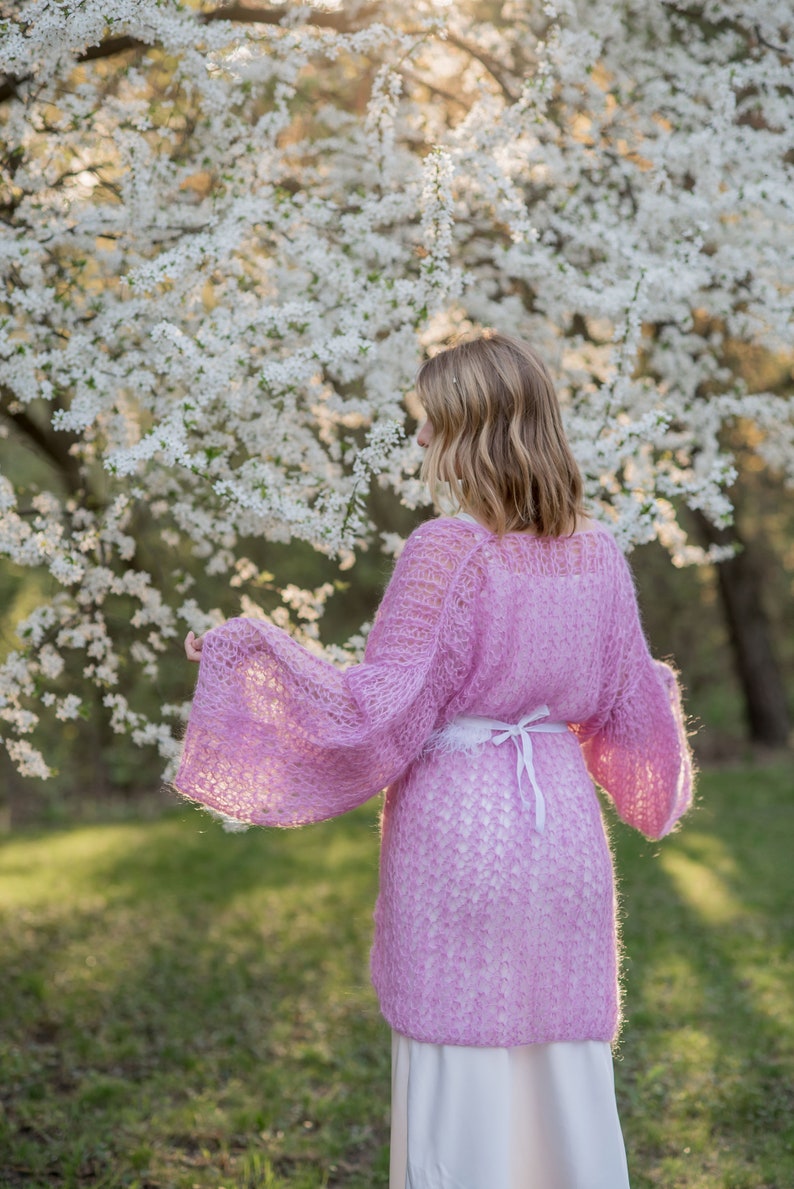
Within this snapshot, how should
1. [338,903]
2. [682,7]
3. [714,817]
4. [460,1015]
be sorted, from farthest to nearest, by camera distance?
[714,817] < [338,903] < [682,7] < [460,1015]

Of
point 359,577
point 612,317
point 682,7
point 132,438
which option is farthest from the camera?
point 359,577

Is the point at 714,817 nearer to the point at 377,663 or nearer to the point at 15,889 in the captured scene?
the point at 15,889

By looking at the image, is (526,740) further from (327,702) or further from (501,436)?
(501,436)

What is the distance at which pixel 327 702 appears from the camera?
229 centimetres

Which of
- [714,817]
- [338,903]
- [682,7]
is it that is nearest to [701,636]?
[714,817]

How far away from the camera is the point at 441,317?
3.66 m

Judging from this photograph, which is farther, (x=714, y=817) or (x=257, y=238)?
(x=714, y=817)

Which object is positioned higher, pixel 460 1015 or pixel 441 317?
pixel 441 317

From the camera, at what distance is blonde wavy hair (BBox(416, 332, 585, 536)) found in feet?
7.50

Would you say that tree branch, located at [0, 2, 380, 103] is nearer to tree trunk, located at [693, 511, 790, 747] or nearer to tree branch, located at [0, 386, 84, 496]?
tree branch, located at [0, 386, 84, 496]

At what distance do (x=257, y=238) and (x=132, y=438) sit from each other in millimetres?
667

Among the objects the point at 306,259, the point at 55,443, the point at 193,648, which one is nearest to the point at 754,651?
the point at 55,443

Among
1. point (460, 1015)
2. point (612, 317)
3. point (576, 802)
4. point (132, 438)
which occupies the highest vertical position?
point (612, 317)

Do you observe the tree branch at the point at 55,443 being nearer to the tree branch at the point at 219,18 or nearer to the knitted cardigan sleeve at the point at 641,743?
the tree branch at the point at 219,18
